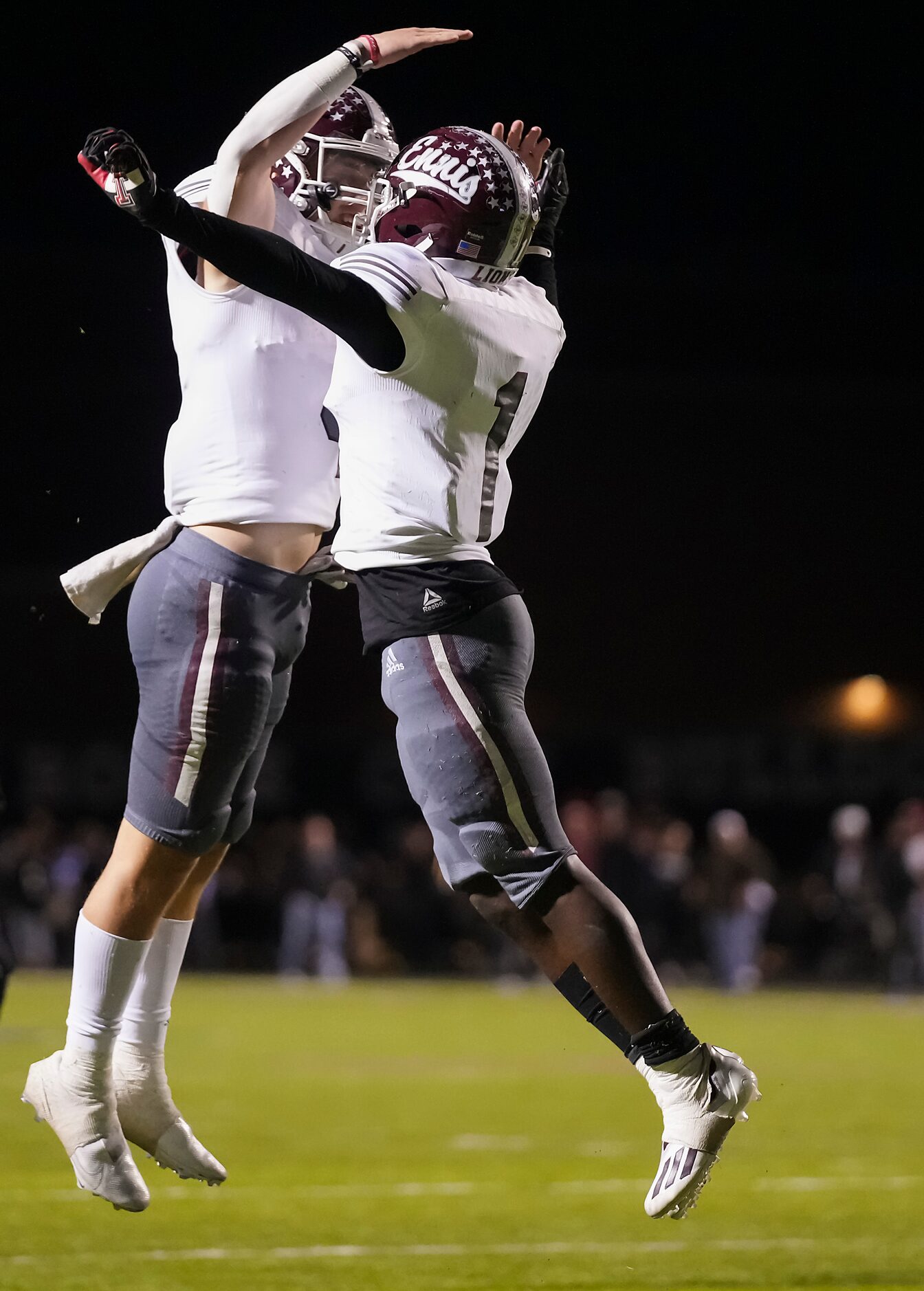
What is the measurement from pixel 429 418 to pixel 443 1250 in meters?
2.94

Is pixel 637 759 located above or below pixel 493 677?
below

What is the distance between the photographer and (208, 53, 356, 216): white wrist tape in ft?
12.5

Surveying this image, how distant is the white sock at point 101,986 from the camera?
4.09 m

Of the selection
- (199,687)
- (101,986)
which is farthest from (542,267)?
(101,986)

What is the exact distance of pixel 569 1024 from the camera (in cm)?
1548

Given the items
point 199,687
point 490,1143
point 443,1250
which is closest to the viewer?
point 199,687

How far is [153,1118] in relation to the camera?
424cm

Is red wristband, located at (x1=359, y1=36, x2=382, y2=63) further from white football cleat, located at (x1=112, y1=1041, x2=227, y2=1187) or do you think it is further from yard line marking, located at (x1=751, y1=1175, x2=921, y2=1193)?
yard line marking, located at (x1=751, y1=1175, x2=921, y2=1193)

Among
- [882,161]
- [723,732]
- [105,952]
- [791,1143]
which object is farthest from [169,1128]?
[723,732]

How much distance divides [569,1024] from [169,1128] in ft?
37.9

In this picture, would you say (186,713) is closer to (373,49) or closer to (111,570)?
(111,570)

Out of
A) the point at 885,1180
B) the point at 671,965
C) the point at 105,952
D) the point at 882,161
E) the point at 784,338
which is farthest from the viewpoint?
the point at 784,338

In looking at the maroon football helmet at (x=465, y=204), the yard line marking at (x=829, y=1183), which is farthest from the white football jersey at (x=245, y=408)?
the yard line marking at (x=829, y=1183)

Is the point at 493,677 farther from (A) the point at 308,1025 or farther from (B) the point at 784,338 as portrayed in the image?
(B) the point at 784,338
